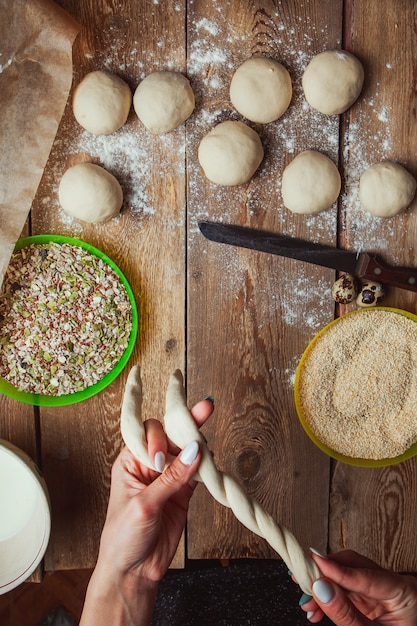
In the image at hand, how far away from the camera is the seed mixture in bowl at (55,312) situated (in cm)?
109

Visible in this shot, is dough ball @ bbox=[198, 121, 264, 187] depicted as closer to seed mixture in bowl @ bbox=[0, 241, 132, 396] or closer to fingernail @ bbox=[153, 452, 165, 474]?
seed mixture in bowl @ bbox=[0, 241, 132, 396]

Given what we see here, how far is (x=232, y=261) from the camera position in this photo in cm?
114

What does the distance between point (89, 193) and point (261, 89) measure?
1.16ft

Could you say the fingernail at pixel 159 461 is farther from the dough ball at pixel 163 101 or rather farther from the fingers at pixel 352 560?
the dough ball at pixel 163 101

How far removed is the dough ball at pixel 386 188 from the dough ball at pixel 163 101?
1.14ft

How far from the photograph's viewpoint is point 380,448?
1132mm

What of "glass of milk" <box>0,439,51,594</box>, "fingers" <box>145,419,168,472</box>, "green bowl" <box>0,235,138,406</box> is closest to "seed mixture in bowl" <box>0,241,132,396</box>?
→ "green bowl" <box>0,235,138,406</box>

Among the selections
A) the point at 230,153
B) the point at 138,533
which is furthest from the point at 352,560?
the point at 230,153

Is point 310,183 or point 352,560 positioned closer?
point 352,560

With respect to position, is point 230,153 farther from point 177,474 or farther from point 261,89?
point 177,474

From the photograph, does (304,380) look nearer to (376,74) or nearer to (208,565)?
(208,565)

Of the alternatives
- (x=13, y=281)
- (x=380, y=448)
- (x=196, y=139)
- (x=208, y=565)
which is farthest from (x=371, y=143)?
(x=208, y=565)

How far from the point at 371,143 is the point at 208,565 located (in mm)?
904

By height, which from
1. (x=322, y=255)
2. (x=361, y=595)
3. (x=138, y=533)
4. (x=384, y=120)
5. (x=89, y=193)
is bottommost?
(x=361, y=595)
